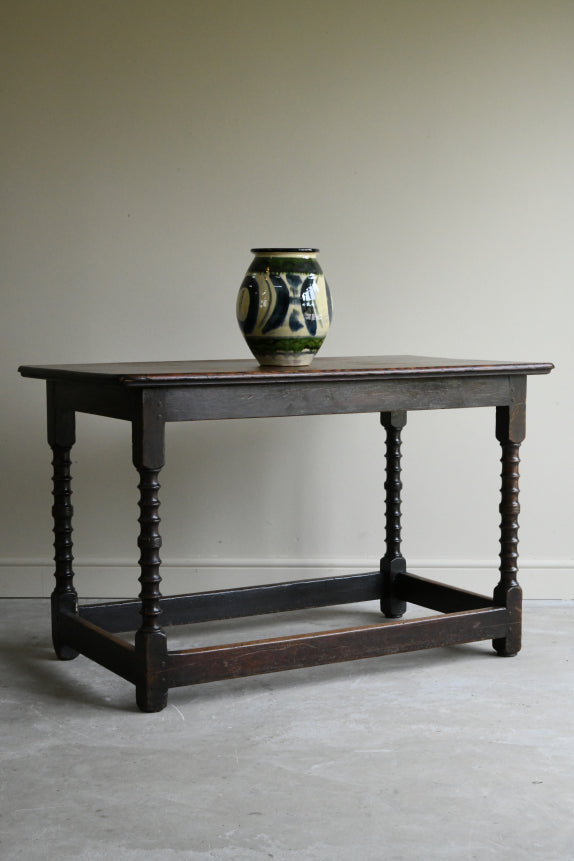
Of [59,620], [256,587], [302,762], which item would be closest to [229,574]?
[256,587]

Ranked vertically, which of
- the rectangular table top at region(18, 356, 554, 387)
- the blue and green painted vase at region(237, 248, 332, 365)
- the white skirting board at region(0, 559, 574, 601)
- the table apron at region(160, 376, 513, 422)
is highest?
the blue and green painted vase at region(237, 248, 332, 365)

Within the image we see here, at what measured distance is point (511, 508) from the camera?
293 cm

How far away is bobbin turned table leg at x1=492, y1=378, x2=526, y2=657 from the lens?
292 cm

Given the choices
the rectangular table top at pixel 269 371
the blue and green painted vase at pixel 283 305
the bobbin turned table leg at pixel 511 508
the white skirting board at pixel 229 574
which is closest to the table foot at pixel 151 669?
the rectangular table top at pixel 269 371

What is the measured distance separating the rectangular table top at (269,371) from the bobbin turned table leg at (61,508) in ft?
0.47

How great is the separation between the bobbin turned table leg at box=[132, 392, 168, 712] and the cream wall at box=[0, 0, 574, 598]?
3.71 feet

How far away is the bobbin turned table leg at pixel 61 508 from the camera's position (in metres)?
2.89

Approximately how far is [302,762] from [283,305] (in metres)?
1.12

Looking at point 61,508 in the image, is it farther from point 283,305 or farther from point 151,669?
point 283,305

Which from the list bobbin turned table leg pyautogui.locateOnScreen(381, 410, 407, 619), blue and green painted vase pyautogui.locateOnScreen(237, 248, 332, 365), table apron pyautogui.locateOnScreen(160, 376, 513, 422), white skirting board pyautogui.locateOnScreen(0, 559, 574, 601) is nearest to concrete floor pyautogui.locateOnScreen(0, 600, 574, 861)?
bobbin turned table leg pyautogui.locateOnScreen(381, 410, 407, 619)

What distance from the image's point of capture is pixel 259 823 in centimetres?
193

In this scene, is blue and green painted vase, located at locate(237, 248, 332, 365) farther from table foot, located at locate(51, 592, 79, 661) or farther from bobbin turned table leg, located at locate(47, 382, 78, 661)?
table foot, located at locate(51, 592, 79, 661)

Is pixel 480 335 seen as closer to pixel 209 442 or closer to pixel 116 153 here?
pixel 209 442

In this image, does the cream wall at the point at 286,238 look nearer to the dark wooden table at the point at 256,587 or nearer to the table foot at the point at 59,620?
the dark wooden table at the point at 256,587
